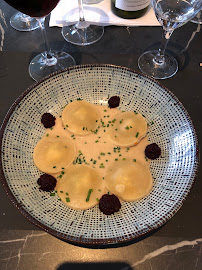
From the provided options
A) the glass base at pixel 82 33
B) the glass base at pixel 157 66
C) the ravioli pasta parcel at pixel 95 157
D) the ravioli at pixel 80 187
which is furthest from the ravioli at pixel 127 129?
the glass base at pixel 82 33

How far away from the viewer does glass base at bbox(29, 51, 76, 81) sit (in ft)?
3.43

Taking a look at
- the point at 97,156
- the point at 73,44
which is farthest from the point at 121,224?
the point at 73,44

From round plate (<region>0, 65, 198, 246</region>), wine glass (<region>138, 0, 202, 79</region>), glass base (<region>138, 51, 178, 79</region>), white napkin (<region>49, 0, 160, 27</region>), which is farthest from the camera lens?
white napkin (<region>49, 0, 160, 27</region>)

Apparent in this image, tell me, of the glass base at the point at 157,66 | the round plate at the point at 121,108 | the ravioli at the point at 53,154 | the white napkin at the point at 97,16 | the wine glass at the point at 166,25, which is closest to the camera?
the round plate at the point at 121,108

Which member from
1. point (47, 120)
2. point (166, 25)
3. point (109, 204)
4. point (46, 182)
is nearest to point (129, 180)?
point (109, 204)

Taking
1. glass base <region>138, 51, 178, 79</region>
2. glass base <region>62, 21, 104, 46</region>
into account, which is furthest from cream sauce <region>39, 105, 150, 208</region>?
glass base <region>62, 21, 104, 46</region>

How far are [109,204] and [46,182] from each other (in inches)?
7.1

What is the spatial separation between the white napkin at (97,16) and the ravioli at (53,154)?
624 mm

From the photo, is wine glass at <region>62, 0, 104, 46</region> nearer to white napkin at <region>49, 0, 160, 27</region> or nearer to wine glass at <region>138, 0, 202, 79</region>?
white napkin at <region>49, 0, 160, 27</region>

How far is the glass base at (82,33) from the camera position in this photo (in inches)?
44.9

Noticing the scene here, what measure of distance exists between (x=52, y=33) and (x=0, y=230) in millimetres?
835

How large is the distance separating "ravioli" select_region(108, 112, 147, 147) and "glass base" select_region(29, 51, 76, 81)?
35 centimetres

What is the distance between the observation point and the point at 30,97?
2.78 feet

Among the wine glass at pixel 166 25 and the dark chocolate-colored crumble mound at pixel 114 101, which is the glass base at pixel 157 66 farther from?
the dark chocolate-colored crumble mound at pixel 114 101
